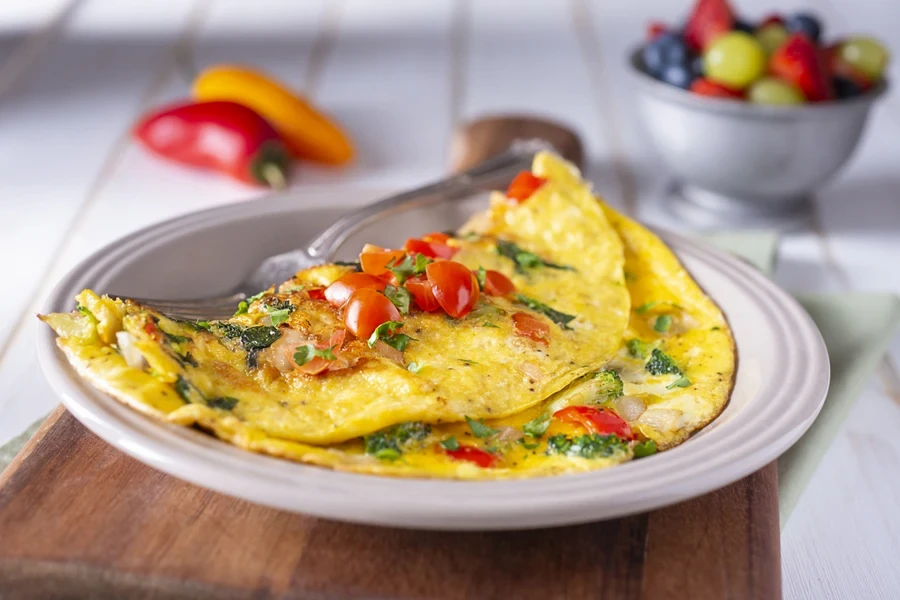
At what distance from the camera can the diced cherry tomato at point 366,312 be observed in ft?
9.87

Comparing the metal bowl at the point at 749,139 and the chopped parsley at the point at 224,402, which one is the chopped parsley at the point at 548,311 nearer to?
the chopped parsley at the point at 224,402

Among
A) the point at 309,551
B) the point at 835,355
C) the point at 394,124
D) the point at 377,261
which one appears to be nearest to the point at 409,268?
the point at 377,261

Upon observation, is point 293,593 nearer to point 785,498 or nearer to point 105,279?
point 105,279

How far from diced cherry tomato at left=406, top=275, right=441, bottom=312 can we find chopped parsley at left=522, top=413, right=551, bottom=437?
1.77 ft

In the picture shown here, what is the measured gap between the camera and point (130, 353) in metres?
2.69

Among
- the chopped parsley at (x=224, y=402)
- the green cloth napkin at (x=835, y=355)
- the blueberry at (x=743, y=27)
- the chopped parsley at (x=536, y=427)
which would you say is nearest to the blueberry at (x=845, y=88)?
the blueberry at (x=743, y=27)

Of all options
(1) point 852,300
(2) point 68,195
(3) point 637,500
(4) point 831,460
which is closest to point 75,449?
(3) point 637,500

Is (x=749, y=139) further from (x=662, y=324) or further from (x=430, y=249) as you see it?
(x=430, y=249)

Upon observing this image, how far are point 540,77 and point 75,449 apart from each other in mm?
6001

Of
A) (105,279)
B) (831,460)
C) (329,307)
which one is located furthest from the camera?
(831,460)

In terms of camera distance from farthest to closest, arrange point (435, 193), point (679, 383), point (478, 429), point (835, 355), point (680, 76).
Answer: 1. point (680, 76)
2. point (435, 193)
3. point (835, 355)
4. point (679, 383)
5. point (478, 429)

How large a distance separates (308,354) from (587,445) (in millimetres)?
813

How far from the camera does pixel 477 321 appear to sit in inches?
126

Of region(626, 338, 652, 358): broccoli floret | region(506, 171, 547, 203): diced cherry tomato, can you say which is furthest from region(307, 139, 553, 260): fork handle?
region(626, 338, 652, 358): broccoli floret
